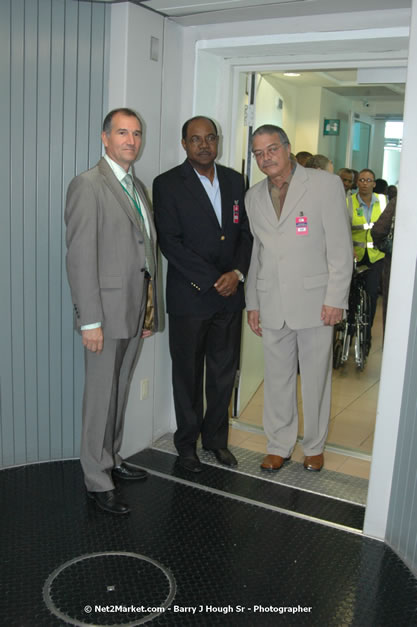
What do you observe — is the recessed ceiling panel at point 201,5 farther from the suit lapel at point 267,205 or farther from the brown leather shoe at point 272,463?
the brown leather shoe at point 272,463

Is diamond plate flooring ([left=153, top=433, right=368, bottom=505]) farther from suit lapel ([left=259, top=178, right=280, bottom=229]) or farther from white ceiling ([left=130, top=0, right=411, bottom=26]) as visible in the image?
white ceiling ([left=130, top=0, right=411, bottom=26])

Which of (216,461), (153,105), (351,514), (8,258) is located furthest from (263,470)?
(153,105)

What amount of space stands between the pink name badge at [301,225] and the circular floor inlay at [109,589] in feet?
5.61

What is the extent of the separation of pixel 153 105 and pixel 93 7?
1.88 ft

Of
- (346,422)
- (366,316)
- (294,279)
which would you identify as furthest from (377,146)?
(294,279)

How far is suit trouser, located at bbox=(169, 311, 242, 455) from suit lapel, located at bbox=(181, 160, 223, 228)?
22.3 inches

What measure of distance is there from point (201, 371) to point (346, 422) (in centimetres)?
133

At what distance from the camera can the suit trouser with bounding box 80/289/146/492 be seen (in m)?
2.97

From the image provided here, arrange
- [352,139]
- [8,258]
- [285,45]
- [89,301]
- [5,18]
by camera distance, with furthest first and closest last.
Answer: [352,139]
[285,45]
[8,258]
[5,18]
[89,301]

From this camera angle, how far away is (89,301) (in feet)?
9.11

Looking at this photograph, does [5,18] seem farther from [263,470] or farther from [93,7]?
[263,470]

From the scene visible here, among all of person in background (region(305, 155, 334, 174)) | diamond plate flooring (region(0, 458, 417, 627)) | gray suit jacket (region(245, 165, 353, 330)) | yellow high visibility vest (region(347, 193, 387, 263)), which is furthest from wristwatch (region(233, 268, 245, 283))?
yellow high visibility vest (region(347, 193, 387, 263))

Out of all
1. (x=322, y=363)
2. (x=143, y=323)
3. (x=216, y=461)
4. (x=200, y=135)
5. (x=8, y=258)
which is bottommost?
(x=216, y=461)

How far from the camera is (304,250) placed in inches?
126
